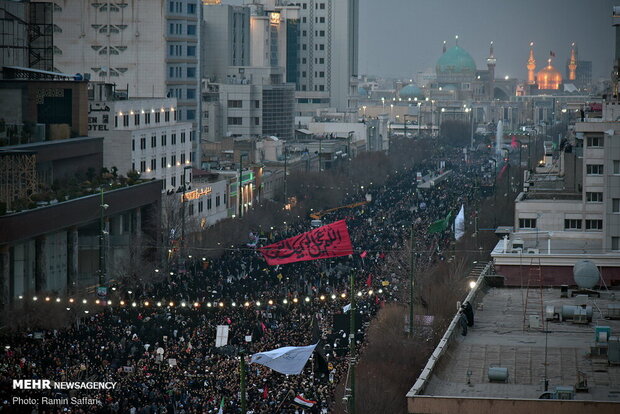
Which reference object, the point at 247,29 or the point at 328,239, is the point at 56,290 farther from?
the point at 247,29

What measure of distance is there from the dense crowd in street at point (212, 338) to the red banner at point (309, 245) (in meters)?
1.46

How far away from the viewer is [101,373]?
40.2 meters

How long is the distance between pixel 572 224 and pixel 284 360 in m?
21.3

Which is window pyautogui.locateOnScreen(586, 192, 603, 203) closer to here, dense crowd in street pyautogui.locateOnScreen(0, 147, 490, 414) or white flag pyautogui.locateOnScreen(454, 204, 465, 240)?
dense crowd in street pyautogui.locateOnScreen(0, 147, 490, 414)

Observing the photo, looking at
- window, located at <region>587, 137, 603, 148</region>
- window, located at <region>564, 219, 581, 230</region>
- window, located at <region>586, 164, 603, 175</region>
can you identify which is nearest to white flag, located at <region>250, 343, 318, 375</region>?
window, located at <region>564, 219, 581, 230</region>

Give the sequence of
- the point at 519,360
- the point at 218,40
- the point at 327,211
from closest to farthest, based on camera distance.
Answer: the point at 519,360 < the point at 327,211 < the point at 218,40

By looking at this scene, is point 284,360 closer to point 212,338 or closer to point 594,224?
point 212,338

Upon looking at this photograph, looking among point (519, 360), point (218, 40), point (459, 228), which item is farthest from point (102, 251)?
point (218, 40)

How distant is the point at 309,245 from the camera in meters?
51.8

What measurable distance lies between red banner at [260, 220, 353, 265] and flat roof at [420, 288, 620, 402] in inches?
806

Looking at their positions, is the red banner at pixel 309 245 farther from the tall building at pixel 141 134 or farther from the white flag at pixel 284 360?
the tall building at pixel 141 134

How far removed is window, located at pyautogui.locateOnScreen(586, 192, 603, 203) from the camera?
177ft

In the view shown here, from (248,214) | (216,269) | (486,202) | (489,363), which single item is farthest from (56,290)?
(486,202)

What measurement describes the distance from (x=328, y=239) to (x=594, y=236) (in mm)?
8436
